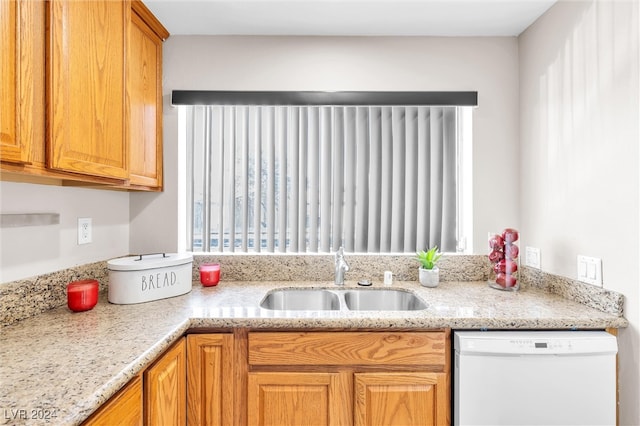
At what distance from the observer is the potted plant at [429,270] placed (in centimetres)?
175

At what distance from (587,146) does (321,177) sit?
1.30 m

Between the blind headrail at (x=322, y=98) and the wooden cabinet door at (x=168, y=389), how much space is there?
1327mm

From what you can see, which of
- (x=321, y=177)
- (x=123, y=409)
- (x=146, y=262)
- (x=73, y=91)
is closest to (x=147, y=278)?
(x=146, y=262)

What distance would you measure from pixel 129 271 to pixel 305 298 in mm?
873

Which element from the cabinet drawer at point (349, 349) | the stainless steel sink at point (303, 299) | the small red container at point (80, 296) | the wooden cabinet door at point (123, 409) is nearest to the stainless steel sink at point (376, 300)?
the stainless steel sink at point (303, 299)

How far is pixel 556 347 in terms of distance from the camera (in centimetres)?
121

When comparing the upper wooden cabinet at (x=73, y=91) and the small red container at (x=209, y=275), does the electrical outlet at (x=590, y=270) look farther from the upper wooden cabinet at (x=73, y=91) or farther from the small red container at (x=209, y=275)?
the upper wooden cabinet at (x=73, y=91)

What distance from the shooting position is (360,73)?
191 cm

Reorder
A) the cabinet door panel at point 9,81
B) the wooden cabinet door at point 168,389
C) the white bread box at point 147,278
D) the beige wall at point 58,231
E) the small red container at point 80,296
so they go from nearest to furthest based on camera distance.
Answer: the cabinet door panel at point 9,81, the wooden cabinet door at point 168,389, the beige wall at point 58,231, the small red container at point 80,296, the white bread box at point 147,278

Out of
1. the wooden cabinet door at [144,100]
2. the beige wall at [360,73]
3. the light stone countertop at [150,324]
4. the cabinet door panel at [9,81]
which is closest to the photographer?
the light stone countertop at [150,324]

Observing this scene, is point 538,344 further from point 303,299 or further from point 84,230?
point 84,230

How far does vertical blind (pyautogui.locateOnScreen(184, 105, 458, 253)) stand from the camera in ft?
6.51

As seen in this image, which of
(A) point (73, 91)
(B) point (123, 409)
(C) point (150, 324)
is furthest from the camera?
(C) point (150, 324)

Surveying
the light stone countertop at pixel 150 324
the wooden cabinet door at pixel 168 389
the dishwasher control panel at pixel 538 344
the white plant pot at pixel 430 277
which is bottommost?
the wooden cabinet door at pixel 168 389
